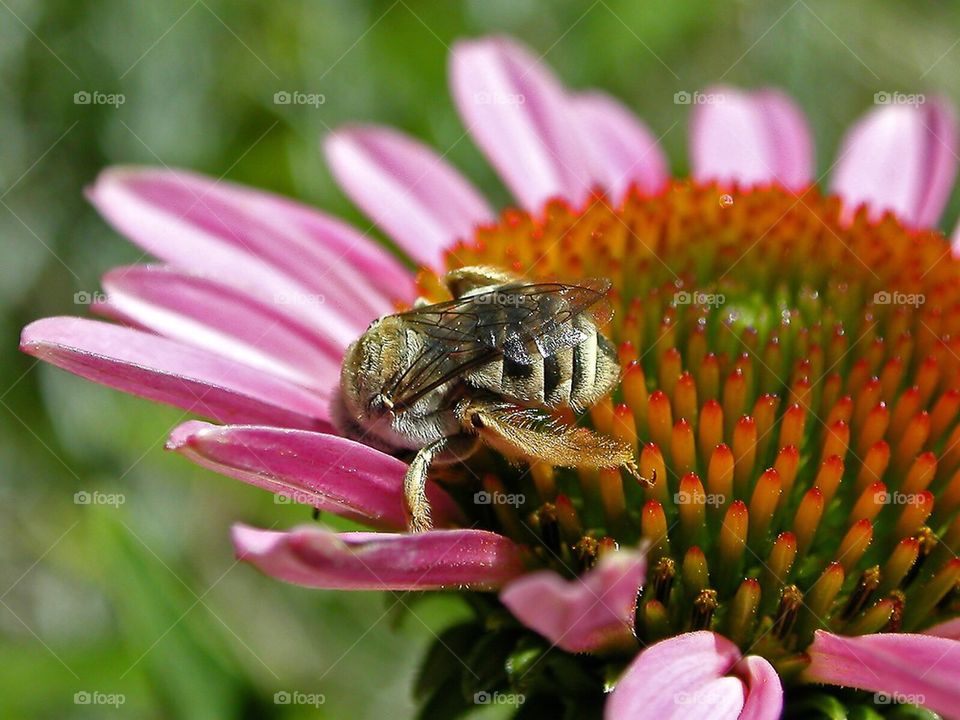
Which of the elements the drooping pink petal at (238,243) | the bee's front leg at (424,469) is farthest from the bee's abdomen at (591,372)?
the drooping pink petal at (238,243)

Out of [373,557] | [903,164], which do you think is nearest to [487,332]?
[373,557]

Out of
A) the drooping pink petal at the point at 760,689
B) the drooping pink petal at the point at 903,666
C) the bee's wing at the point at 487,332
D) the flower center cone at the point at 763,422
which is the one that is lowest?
the drooping pink petal at the point at 760,689

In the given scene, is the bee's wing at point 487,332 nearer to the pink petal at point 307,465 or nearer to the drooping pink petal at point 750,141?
the pink petal at point 307,465

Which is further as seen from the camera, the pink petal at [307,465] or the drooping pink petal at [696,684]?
the pink petal at [307,465]

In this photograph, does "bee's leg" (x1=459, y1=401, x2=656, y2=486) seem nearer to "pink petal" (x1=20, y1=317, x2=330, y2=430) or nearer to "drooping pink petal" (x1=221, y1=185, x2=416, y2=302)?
"pink petal" (x1=20, y1=317, x2=330, y2=430)

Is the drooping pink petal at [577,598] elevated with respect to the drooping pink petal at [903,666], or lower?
elevated

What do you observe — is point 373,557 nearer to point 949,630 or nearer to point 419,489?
point 419,489

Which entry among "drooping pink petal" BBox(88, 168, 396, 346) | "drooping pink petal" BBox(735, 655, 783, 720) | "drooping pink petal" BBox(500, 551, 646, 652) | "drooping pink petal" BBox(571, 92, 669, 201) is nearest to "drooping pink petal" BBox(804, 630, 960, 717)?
"drooping pink petal" BBox(735, 655, 783, 720)
